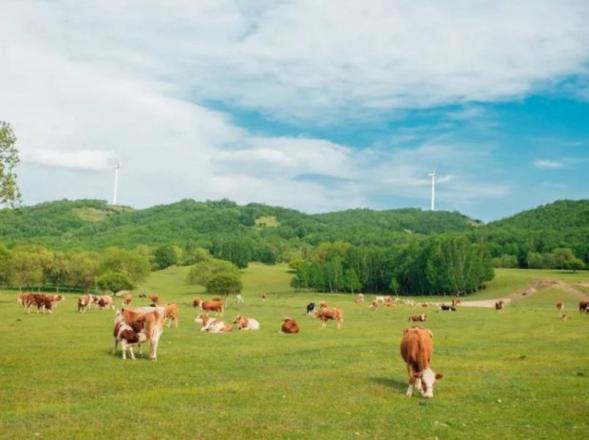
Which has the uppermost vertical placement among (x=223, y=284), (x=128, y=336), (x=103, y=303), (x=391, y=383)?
(x=223, y=284)

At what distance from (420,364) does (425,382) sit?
22.1 inches

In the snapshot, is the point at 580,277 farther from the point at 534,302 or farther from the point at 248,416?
the point at 248,416

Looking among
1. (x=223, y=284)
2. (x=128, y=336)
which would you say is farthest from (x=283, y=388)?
(x=223, y=284)

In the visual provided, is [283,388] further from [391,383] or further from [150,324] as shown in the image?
[150,324]

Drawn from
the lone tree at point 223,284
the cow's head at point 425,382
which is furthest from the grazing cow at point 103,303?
the cow's head at point 425,382

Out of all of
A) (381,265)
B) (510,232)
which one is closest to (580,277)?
(381,265)

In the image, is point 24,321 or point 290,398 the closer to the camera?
point 290,398

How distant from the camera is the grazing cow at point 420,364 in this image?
16734 millimetres

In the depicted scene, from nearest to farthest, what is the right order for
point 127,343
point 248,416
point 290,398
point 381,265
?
point 248,416 < point 290,398 < point 127,343 < point 381,265

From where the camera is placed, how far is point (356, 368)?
21406mm

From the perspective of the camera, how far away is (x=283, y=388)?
17.2 metres

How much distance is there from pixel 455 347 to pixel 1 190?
77.2ft

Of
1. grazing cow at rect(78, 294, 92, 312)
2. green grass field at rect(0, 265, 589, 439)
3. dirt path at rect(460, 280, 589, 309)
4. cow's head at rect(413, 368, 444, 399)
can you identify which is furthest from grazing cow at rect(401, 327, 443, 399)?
dirt path at rect(460, 280, 589, 309)

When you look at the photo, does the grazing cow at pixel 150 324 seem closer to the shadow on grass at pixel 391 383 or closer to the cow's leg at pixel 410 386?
the shadow on grass at pixel 391 383
